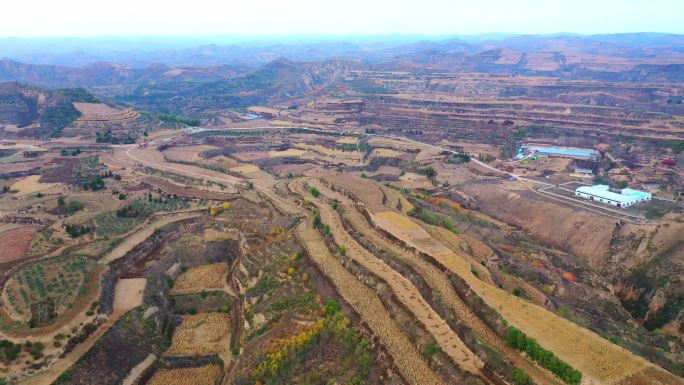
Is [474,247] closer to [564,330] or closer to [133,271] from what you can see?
[564,330]

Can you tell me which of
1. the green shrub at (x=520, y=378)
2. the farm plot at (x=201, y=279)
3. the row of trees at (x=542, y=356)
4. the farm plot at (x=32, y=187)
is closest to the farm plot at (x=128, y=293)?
the farm plot at (x=201, y=279)

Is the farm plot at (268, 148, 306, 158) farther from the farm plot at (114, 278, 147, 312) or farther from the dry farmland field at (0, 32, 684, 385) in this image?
the farm plot at (114, 278, 147, 312)

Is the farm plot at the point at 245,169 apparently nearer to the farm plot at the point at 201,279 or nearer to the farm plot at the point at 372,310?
the farm plot at the point at 201,279

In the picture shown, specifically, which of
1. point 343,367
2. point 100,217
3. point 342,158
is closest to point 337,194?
point 100,217

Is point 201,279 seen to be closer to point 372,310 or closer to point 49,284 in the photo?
point 49,284

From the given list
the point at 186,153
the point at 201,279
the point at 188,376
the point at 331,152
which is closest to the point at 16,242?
the point at 201,279

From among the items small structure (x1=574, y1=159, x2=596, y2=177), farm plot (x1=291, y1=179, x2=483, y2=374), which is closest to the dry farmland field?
farm plot (x1=291, y1=179, x2=483, y2=374)
